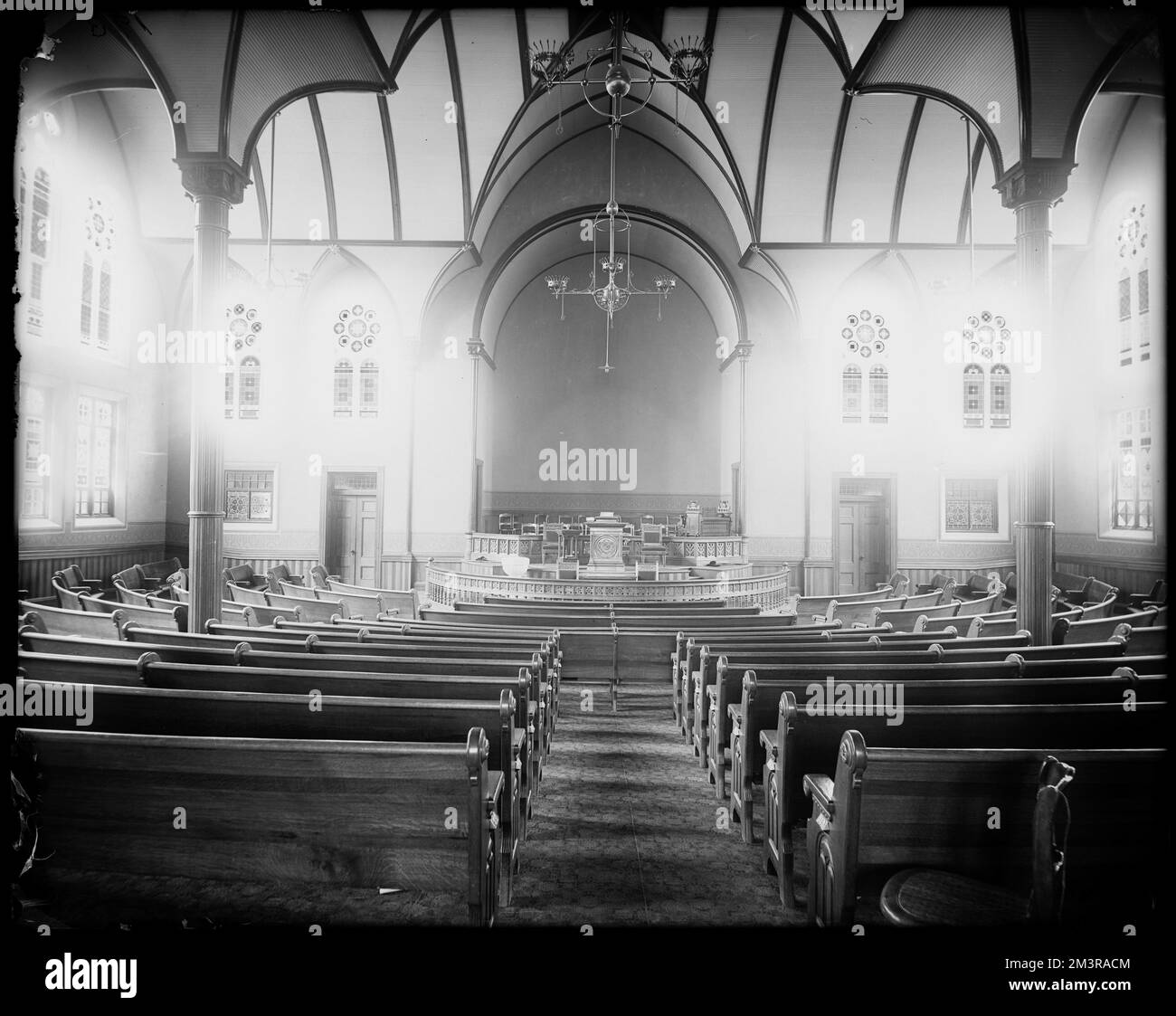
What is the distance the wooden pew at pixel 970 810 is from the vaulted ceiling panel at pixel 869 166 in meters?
12.5

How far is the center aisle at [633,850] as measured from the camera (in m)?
2.88

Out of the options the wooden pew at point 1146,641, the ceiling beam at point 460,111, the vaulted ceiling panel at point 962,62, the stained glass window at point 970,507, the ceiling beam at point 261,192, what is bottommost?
the wooden pew at point 1146,641

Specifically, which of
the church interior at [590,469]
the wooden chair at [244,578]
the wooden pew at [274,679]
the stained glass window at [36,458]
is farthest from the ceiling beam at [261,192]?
the wooden pew at [274,679]

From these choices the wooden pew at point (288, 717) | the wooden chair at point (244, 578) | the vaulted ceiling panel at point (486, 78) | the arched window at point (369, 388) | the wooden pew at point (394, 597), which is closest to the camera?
the wooden pew at point (288, 717)

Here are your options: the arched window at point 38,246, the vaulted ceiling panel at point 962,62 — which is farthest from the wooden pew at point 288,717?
the arched window at point 38,246

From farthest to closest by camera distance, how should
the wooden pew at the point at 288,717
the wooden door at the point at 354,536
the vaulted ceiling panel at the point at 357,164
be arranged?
1. the wooden door at the point at 354,536
2. the vaulted ceiling panel at the point at 357,164
3. the wooden pew at the point at 288,717

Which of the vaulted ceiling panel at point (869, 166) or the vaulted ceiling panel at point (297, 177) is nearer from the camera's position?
the vaulted ceiling panel at point (297, 177)

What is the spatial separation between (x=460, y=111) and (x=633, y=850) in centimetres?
1252

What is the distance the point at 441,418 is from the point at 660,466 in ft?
21.8

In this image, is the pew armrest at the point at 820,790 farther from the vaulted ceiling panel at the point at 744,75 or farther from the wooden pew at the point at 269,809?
the vaulted ceiling panel at the point at 744,75

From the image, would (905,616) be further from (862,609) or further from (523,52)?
(523,52)

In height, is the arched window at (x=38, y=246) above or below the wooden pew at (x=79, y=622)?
above

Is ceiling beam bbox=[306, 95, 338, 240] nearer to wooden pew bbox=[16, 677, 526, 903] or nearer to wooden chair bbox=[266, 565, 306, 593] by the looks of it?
wooden chair bbox=[266, 565, 306, 593]

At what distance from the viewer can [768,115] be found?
12.3m
